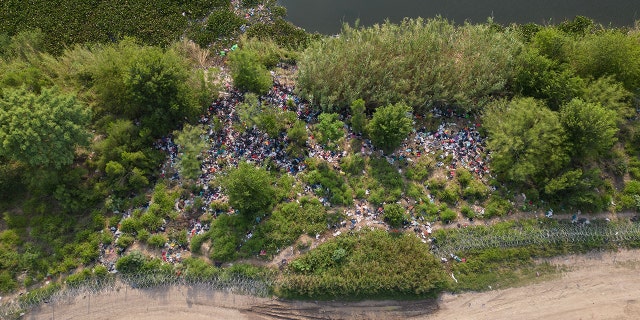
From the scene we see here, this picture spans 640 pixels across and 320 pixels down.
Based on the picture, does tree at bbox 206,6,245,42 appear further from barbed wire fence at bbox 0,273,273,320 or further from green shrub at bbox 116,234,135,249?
barbed wire fence at bbox 0,273,273,320

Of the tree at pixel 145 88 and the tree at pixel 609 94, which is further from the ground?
the tree at pixel 145 88

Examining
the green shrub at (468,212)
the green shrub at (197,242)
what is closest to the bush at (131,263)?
the green shrub at (197,242)

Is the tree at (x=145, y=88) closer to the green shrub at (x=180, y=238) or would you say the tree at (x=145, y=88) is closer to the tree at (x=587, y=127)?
the green shrub at (x=180, y=238)

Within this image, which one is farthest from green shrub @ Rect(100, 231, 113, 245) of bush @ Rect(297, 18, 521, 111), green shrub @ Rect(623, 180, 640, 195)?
green shrub @ Rect(623, 180, 640, 195)

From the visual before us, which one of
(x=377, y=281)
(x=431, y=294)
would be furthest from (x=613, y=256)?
(x=377, y=281)

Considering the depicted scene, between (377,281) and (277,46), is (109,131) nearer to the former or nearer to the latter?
(277,46)
